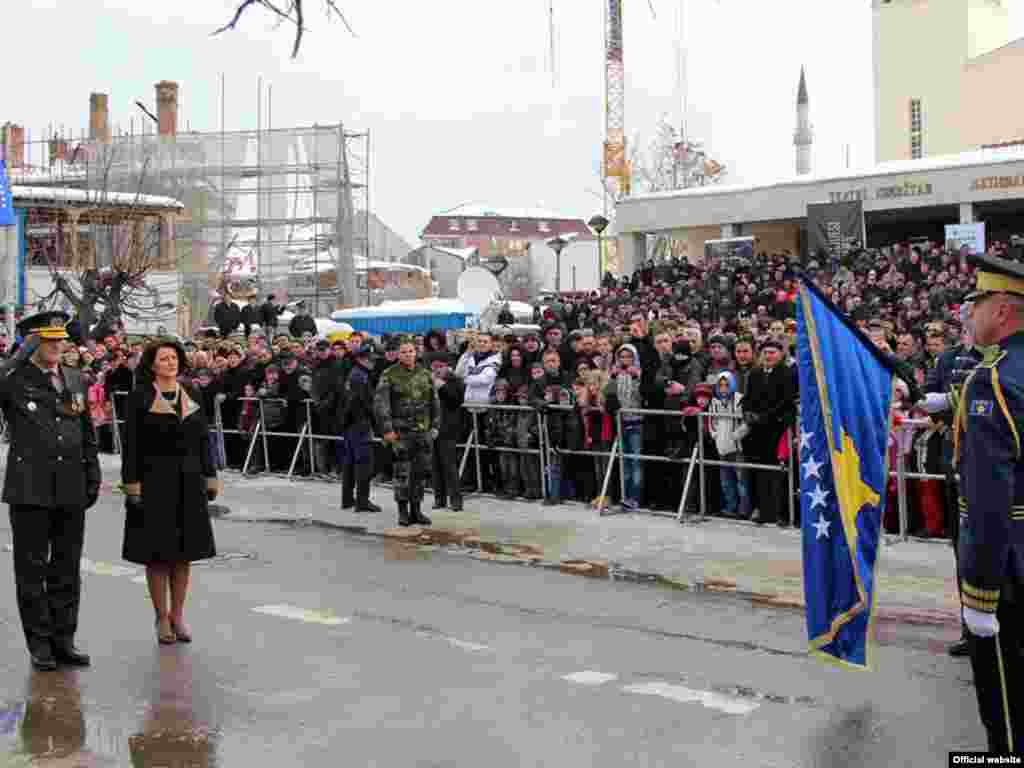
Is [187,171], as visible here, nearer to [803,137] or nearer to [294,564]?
[294,564]

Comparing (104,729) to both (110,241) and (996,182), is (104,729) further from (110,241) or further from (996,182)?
(110,241)

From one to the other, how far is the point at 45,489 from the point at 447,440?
6.88 m

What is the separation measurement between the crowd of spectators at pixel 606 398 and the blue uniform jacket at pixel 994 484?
592cm

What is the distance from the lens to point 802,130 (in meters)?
101

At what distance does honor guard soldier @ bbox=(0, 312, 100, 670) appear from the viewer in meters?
7.82

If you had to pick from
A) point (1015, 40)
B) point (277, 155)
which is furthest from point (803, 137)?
point (277, 155)

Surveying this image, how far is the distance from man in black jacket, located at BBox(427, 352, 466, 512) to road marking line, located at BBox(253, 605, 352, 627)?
194 inches

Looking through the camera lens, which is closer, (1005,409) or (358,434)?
(1005,409)

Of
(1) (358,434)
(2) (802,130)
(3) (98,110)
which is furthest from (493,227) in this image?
(1) (358,434)

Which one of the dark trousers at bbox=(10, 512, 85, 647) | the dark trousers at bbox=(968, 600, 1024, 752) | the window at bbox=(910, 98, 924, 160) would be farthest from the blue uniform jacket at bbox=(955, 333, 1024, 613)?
the window at bbox=(910, 98, 924, 160)

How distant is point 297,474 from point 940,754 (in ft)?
41.8

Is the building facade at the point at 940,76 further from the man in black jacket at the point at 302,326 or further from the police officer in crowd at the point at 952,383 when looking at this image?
the police officer in crowd at the point at 952,383

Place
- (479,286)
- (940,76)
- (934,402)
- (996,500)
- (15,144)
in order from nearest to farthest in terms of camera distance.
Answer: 1. (996,500)
2. (934,402)
3. (479,286)
4. (940,76)
5. (15,144)

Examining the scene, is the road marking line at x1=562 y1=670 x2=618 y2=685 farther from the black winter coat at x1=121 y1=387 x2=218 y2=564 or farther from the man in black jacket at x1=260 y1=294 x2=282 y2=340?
the man in black jacket at x1=260 y1=294 x2=282 y2=340
